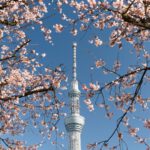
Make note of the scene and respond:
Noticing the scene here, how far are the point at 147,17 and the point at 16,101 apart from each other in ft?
15.7

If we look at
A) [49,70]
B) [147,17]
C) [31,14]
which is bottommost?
[147,17]

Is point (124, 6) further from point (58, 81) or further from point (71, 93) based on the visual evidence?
point (71, 93)

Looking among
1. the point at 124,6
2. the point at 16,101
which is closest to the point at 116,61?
the point at 124,6

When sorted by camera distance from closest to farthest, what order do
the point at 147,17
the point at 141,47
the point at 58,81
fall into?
the point at 147,17 < the point at 141,47 < the point at 58,81

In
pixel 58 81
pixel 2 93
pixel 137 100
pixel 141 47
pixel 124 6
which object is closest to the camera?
pixel 124 6

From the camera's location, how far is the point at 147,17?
786 cm

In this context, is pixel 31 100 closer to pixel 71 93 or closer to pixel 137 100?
pixel 137 100

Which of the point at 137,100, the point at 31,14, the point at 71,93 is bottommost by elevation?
the point at 137,100

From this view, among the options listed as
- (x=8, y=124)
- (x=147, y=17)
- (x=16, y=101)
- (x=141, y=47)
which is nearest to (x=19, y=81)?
(x=16, y=101)

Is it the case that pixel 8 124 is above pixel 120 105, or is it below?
above

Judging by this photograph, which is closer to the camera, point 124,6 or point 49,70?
point 124,6

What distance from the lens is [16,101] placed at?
36.2ft

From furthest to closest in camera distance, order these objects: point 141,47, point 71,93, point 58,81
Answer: point 71,93
point 58,81
point 141,47

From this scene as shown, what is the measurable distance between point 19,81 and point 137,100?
355 centimetres
